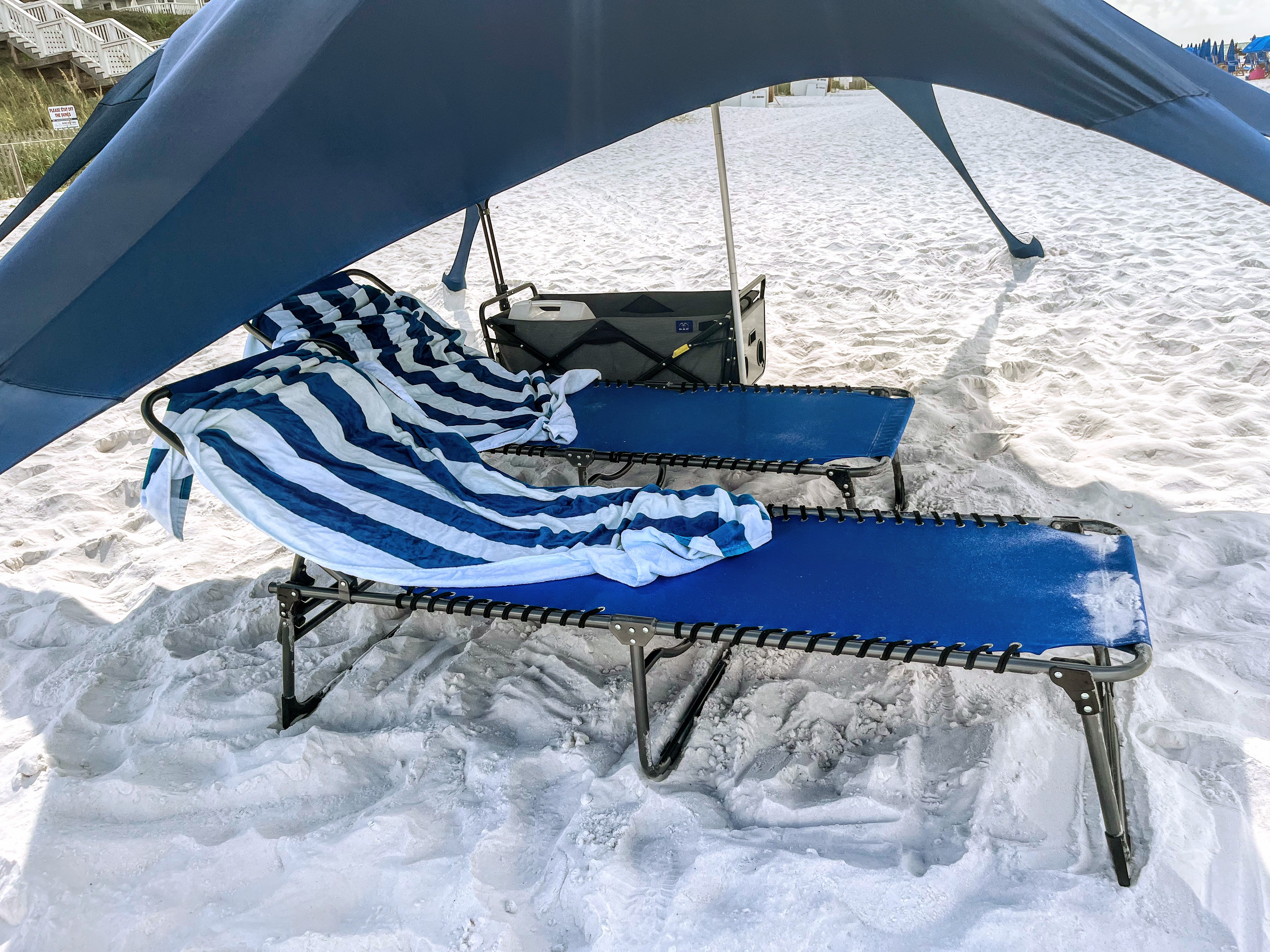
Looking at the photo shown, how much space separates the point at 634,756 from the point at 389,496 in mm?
1052

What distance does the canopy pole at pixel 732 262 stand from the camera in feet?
9.98

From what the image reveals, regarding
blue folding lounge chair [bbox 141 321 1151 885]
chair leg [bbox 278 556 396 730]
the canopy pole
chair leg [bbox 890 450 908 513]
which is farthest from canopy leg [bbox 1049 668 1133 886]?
the canopy pole

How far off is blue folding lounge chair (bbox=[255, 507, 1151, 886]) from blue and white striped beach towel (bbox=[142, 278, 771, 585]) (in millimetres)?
63

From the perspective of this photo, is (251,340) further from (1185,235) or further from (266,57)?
(1185,235)

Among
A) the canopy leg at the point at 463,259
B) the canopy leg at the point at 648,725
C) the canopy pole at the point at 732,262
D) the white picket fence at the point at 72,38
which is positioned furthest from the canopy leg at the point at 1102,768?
the white picket fence at the point at 72,38

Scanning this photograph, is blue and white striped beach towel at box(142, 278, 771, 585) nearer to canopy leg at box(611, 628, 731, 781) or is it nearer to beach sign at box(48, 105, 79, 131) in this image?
canopy leg at box(611, 628, 731, 781)

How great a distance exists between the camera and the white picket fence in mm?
13617

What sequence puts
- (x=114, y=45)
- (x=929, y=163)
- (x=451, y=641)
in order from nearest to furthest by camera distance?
(x=451, y=641), (x=929, y=163), (x=114, y=45)

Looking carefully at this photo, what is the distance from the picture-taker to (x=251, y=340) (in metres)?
3.10

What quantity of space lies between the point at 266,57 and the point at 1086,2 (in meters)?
2.17

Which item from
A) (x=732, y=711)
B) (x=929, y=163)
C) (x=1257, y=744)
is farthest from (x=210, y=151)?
(x=929, y=163)

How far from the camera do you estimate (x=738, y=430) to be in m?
3.02

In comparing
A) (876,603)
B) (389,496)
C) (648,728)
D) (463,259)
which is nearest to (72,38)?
(463,259)

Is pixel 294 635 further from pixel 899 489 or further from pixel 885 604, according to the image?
pixel 899 489
